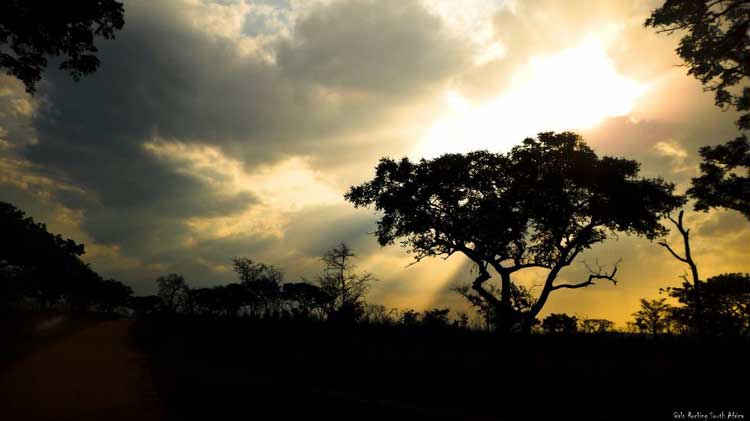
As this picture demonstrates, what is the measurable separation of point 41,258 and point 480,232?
4885 centimetres

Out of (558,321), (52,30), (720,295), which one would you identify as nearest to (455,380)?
(52,30)

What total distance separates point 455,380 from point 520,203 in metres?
16.5

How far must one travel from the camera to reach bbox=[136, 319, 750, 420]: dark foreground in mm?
6523

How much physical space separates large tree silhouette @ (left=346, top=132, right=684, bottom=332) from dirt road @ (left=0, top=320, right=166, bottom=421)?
16041mm

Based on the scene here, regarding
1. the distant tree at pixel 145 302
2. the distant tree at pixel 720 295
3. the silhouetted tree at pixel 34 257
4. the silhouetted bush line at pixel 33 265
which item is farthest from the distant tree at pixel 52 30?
the distant tree at pixel 145 302

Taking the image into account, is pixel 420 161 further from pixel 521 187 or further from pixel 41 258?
pixel 41 258

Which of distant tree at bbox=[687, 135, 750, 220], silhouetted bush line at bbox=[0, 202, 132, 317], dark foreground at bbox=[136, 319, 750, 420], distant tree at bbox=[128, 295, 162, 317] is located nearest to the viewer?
dark foreground at bbox=[136, 319, 750, 420]

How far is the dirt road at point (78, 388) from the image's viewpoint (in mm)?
8188

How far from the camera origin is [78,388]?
10.5 m

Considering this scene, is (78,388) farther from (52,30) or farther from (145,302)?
(145,302)

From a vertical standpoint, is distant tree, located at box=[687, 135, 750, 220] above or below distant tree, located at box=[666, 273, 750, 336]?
above

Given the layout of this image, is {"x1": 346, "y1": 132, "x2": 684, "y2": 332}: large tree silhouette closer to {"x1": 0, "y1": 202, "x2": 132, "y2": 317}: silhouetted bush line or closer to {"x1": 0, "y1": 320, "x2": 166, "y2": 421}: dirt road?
{"x1": 0, "y1": 320, "x2": 166, "y2": 421}: dirt road

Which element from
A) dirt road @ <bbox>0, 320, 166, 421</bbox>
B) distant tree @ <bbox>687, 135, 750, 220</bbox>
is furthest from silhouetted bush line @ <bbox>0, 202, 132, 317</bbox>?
distant tree @ <bbox>687, 135, 750, 220</bbox>

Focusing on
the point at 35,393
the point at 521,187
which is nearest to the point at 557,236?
the point at 521,187
